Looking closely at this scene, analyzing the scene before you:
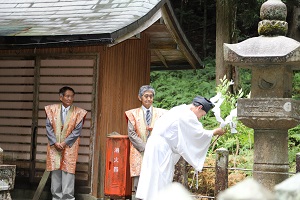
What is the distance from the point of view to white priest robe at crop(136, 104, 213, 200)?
8594mm

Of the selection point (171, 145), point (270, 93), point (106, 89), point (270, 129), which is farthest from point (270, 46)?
point (106, 89)

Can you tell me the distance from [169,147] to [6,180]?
228 centimetres

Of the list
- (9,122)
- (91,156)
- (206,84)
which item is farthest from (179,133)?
(206,84)

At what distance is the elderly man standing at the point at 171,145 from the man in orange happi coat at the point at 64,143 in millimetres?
2991

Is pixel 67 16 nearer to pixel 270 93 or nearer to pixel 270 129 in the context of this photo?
A: pixel 270 93

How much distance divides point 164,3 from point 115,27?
176 centimetres

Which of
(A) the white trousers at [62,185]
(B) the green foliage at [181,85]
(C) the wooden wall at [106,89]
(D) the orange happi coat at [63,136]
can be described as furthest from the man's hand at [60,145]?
(B) the green foliage at [181,85]

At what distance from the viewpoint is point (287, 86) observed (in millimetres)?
8680

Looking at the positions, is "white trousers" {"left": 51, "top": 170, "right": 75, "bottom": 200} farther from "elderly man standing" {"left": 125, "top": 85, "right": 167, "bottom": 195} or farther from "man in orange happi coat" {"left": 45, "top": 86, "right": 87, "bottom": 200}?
"elderly man standing" {"left": 125, "top": 85, "right": 167, "bottom": 195}

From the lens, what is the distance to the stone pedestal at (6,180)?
7859 millimetres

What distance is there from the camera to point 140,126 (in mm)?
11094

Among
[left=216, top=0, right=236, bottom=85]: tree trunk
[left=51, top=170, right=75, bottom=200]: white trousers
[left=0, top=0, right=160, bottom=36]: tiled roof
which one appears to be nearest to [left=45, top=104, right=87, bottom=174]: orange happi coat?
[left=51, top=170, right=75, bottom=200]: white trousers

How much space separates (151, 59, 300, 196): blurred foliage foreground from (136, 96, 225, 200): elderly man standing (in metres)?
2.23

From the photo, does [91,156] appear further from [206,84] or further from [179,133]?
[206,84]
